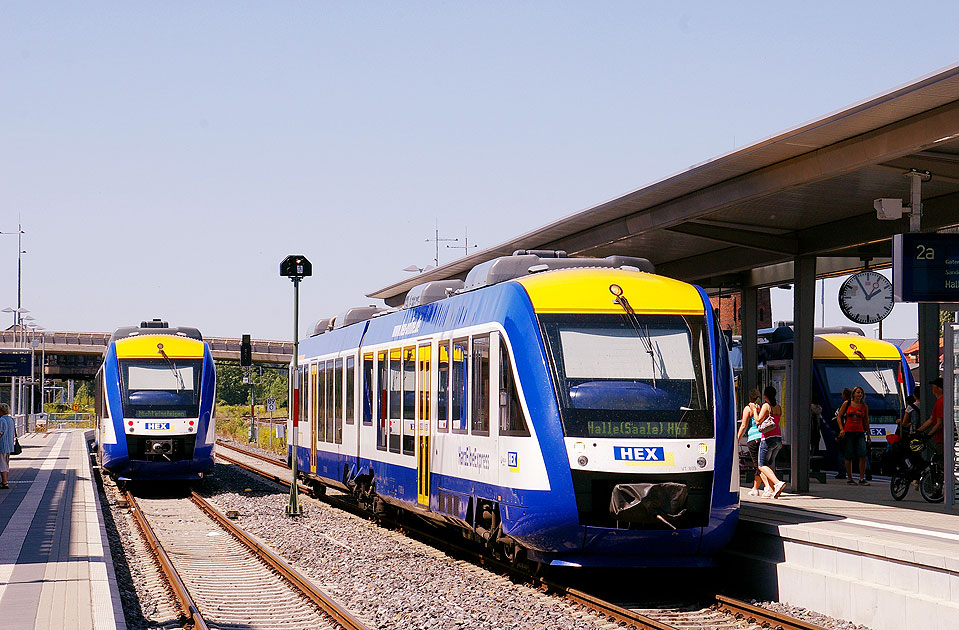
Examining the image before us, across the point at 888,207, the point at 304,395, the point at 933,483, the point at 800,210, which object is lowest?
the point at 933,483

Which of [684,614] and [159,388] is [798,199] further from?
[159,388]

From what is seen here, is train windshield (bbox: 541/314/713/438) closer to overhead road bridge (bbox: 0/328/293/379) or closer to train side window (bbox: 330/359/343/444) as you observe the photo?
train side window (bbox: 330/359/343/444)

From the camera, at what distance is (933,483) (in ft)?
54.9

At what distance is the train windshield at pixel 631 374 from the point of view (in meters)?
11.8

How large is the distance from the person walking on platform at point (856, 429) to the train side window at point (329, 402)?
861 centimetres

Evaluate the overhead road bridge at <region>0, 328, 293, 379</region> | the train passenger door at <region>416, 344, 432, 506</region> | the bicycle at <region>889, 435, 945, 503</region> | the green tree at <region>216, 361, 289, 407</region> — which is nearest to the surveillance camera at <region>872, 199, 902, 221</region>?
the bicycle at <region>889, 435, 945, 503</region>

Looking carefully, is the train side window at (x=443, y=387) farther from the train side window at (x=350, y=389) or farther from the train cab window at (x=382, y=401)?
the train side window at (x=350, y=389)

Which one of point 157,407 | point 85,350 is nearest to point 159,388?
point 157,407

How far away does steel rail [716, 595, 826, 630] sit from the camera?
1034cm

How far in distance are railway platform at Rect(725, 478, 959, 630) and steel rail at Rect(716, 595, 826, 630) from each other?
55cm

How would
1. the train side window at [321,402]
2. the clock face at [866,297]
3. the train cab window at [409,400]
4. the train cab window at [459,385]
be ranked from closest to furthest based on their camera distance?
1. the train cab window at [459,385]
2. the train cab window at [409,400]
3. the clock face at [866,297]
4. the train side window at [321,402]

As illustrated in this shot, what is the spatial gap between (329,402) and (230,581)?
8.18 m

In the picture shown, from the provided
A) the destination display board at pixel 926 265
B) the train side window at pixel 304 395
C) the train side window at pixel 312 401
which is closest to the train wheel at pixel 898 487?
the destination display board at pixel 926 265

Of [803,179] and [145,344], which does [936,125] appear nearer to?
[803,179]
